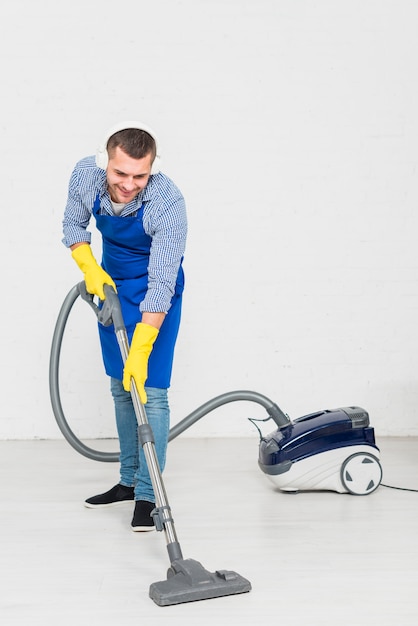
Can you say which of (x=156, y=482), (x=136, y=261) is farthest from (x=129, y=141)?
(x=156, y=482)

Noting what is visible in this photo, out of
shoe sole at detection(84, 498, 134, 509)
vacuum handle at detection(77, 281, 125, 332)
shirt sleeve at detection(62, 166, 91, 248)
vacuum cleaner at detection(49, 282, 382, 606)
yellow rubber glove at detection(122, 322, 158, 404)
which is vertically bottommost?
shoe sole at detection(84, 498, 134, 509)

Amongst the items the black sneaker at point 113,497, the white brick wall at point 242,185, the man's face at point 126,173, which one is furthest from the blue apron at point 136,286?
the white brick wall at point 242,185

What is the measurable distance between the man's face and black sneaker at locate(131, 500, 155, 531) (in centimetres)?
84

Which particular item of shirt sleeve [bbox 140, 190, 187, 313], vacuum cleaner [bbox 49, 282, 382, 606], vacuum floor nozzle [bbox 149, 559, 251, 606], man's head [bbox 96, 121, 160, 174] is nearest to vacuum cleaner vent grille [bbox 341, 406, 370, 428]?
vacuum cleaner [bbox 49, 282, 382, 606]

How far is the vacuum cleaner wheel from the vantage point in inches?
109

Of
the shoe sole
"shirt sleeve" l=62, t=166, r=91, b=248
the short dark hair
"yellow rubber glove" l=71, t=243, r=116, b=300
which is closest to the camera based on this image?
the short dark hair

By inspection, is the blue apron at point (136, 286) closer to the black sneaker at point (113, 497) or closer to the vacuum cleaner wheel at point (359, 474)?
the black sneaker at point (113, 497)

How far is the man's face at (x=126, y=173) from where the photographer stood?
214 centimetres

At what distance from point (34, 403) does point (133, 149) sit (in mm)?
1871

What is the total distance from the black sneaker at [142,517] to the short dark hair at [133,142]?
0.95m

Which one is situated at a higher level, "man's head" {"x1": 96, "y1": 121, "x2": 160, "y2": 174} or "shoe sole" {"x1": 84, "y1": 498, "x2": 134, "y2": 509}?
"man's head" {"x1": 96, "y1": 121, "x2": 160, "y2": 174}

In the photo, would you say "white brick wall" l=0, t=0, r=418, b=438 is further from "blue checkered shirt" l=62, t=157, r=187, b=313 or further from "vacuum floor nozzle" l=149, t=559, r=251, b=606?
"vacuum floor nozzle" l=149, t=559, r=251, b=606

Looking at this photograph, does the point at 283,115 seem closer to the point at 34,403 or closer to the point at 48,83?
the point at 48,83

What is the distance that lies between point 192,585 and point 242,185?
215 centimetres
